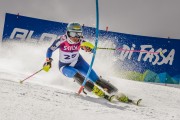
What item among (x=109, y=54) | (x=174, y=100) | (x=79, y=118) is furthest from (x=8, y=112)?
(x=109, y=54)

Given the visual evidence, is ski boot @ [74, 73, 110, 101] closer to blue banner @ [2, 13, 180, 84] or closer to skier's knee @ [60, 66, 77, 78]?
skier's knee @ [60, 66, 77, 78]

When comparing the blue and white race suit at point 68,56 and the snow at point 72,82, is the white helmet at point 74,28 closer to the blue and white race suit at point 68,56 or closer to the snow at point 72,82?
the blue and white race suit at point 68,56

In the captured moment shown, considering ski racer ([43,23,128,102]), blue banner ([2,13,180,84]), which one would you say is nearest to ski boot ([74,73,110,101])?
→ ski racer ([43,23,128,102])

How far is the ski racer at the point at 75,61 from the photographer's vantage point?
7.05 m

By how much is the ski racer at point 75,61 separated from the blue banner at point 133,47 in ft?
13.2

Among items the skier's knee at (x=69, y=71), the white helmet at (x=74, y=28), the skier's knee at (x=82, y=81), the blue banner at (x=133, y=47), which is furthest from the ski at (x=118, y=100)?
the blue banner at (x=133, y=47)

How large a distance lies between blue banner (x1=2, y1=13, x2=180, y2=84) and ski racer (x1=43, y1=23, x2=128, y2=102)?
4.04 metres

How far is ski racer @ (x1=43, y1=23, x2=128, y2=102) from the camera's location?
23.1 ft

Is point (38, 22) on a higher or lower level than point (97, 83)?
higher

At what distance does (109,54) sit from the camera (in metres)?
11.8

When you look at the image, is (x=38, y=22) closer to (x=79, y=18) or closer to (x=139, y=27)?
(x=79, y=18)

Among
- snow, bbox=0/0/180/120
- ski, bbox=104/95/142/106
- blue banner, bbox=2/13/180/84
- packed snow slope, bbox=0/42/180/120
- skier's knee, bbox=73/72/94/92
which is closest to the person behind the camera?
packed snow slope, bbox=0/42/180/120

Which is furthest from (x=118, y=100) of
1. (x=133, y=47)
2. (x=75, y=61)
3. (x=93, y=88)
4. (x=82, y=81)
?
(x=133, y=47)

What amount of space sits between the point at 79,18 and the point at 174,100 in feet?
24.5
